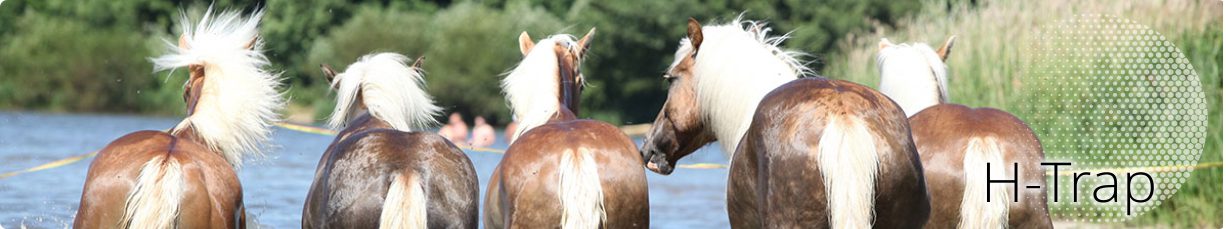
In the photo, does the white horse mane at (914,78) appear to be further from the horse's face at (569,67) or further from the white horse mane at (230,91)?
the white horse mane at (230,91)

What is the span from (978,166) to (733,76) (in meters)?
1.02

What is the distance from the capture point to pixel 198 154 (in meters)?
6.09

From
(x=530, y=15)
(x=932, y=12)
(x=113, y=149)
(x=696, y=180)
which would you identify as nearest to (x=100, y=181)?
(x=113, y=149)

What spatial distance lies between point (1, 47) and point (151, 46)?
3.89m

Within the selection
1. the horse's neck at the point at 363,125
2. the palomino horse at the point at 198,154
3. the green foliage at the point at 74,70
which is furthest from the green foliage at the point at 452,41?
the horse's neck at the point at 363,125

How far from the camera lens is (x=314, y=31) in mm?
39344

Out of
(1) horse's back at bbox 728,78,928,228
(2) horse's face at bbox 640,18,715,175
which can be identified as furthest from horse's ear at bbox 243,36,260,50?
(1) horse's back at bbox 728,78,928,228

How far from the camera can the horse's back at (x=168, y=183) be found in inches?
232

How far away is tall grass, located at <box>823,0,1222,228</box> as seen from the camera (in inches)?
406

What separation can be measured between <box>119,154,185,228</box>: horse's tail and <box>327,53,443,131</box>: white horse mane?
1.13 metres

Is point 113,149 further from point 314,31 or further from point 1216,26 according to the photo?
point 314,31
